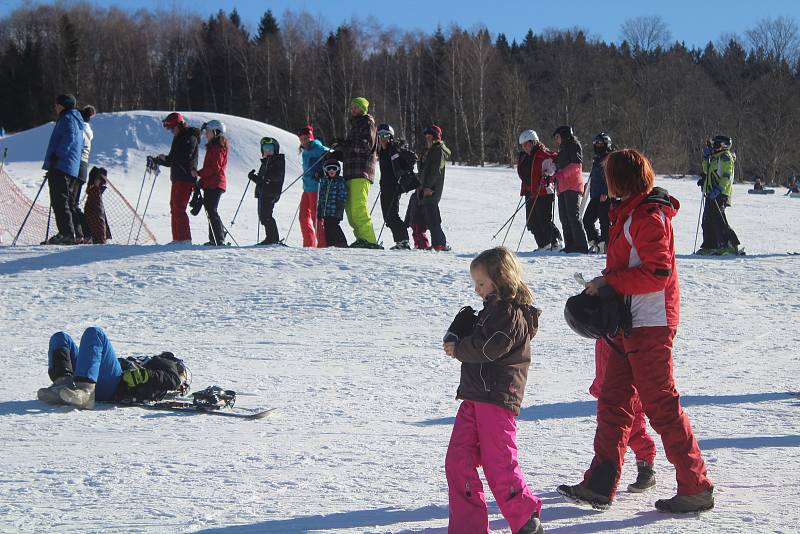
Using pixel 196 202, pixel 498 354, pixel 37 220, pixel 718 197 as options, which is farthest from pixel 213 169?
pixel 498 354

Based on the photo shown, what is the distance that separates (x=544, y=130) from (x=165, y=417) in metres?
55.0

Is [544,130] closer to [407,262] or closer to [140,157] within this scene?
[140,157]

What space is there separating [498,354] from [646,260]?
85cm

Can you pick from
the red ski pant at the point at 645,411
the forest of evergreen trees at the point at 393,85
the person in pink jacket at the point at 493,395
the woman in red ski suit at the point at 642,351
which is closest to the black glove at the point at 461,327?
the person in pink jacket at the point at 493,395

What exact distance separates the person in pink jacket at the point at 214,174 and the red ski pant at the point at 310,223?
1197 millimetres

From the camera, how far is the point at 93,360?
5.39 m

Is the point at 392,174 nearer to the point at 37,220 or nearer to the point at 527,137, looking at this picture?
the point at 527,137

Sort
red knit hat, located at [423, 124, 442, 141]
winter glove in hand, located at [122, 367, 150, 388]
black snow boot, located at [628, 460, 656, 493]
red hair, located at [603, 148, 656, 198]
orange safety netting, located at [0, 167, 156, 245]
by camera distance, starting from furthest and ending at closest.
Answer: orange safety netting, located at [0, 167, 156, 245] → red knit hat, located at [423, 124, 442, 141] → winter glove in hand, located at [122, 367, 150, 388] → black snow boot, located at [628, 460, 656, 493] → red hair, located at [603, 148, 656, 198]

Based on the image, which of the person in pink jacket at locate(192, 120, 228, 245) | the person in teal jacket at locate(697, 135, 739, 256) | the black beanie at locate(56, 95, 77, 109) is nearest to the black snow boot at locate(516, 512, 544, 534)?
the person in pink jacket at locate(192, 120, 228, 245)

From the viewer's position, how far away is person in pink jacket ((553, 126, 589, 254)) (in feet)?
38.9

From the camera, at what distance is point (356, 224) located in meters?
11.4

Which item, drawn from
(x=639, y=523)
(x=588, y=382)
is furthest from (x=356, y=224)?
(x=639, y=523)

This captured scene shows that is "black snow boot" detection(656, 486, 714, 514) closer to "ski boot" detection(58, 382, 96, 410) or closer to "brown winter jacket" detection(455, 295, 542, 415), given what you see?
"brown winter jacket" detection(455, 295, 542, 415)

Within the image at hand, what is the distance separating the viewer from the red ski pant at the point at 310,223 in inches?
482
